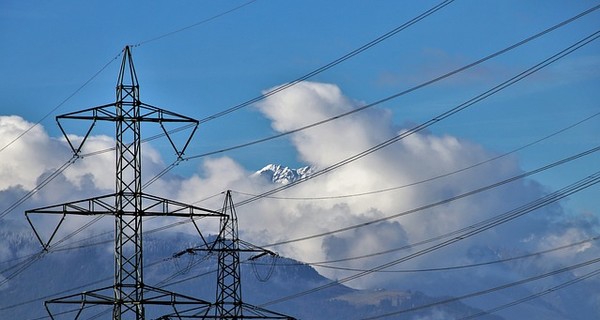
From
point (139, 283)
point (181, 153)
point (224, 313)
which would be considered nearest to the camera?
point (139, 283)

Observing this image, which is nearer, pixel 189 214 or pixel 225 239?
pixel 189 214

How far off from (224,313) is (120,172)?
30.2 meters

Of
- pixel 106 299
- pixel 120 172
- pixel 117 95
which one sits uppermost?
pixel 117 95

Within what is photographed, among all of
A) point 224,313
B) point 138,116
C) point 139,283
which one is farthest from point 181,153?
point 224,313

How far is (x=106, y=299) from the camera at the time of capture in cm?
7506

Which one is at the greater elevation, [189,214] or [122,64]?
[122,64]

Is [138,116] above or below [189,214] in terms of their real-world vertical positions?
above

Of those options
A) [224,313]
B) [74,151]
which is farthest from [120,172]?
[224,313]

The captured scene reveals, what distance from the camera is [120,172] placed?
77.8 metres

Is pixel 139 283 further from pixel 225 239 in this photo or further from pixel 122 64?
pixel 225 239

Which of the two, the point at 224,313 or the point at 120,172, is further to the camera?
the point at 224,313

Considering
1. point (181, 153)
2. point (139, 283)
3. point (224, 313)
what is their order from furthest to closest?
point (224, 313), point (181, 153), point (139, 283)

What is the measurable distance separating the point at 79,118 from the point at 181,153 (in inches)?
240

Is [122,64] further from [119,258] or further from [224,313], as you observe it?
[224,313]
